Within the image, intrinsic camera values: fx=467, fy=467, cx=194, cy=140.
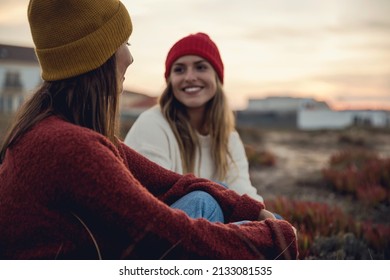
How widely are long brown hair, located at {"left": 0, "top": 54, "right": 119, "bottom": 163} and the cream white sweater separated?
1.48 m

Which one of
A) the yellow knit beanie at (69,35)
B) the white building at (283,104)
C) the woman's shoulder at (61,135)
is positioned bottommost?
the white building at (283,104)

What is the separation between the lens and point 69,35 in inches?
70.8

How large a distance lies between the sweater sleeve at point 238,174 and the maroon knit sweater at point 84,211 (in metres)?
1.76

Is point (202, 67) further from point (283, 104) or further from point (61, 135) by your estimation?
point (283, 104)

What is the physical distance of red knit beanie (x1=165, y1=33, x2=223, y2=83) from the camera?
11.8 feet

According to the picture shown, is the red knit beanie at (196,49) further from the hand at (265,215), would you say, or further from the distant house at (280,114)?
the distant house at (280,114)

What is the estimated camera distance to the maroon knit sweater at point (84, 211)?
1.48m

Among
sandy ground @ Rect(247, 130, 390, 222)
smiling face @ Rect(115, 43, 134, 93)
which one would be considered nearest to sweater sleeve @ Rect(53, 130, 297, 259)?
smiling face @ Rect(115, 43, 134, 93)

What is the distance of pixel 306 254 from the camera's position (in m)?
3.00

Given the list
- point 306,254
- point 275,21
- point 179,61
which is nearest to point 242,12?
point 275,21

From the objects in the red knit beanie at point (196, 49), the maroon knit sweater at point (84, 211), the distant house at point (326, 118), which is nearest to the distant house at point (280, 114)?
the distant house at point (326, 118)

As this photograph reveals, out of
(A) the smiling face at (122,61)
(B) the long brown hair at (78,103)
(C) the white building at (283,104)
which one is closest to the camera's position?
(B) the long brown hair at (78,103)
